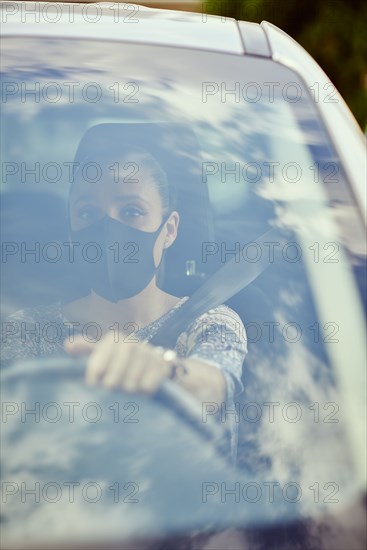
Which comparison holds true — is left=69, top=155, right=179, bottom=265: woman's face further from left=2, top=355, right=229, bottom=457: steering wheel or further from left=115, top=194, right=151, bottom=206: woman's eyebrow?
left=2, top=355, right=229, bottom=457: steering wheel

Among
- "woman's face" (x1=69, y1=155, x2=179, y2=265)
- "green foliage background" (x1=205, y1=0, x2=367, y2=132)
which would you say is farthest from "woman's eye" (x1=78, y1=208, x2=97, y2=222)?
"green foliage background" (x1=205, y1=0, x2=367, y2=132)

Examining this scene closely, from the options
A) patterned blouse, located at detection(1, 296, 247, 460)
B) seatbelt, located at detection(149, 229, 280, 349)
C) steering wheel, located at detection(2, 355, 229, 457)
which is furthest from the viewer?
seatbelt, located at detection(149, 229, 280, 349)

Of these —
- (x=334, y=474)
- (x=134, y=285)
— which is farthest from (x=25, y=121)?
(x=334, y=474)

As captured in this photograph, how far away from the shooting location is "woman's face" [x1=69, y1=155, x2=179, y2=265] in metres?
2.02

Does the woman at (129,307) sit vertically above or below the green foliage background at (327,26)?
below

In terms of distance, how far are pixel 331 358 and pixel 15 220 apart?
61 cm

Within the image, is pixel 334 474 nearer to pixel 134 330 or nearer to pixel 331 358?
pixel 331 358

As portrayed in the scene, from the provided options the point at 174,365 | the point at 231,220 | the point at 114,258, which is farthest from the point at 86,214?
the point at 174,365

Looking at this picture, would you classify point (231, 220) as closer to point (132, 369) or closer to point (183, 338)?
point (183, 338)

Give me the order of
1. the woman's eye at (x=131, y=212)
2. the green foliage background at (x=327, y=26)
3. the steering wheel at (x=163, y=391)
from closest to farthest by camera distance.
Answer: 1. the steering wheel at (x=163, y=391)
2. the woman's eye at (x=131, y=212)
3. the green foliage background at (x=327, y=26)

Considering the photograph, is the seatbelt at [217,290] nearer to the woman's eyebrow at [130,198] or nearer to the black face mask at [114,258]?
the black face mask at [114,258]

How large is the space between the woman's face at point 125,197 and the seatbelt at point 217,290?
11 centimetres

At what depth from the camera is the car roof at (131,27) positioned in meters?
2.15

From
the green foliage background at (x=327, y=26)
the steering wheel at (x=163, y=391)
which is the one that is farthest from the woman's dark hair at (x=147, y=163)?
the green foliage background at (x=327, y=26)
